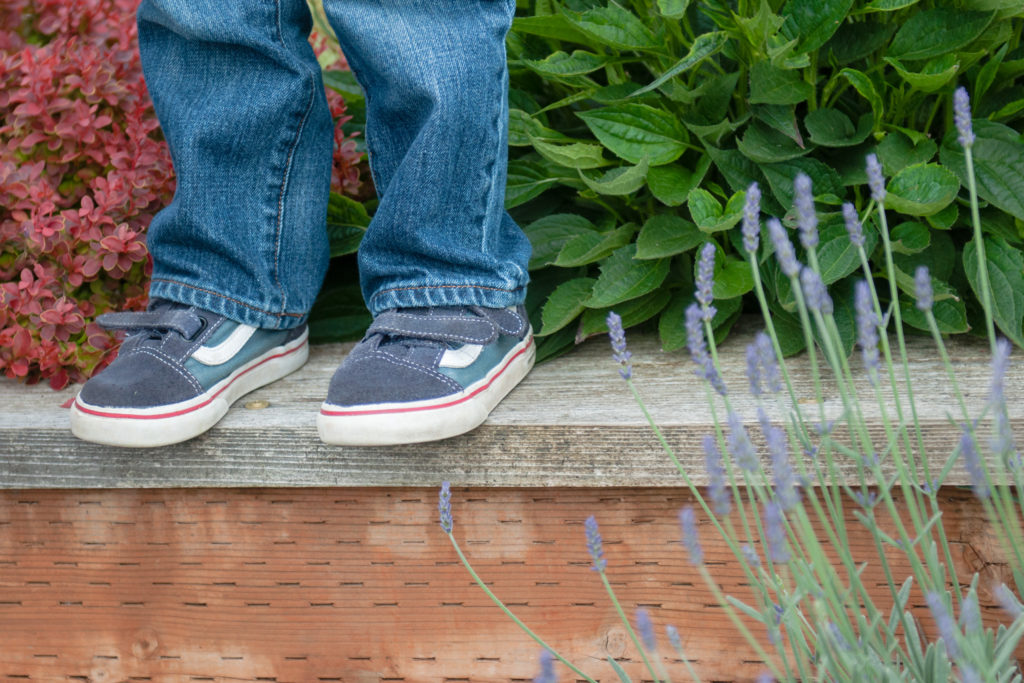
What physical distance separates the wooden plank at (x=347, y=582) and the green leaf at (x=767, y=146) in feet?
1.95

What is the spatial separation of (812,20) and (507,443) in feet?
2.60

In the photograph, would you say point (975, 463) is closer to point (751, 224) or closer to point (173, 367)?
point (751, 224)

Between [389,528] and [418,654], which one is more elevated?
[389,528]

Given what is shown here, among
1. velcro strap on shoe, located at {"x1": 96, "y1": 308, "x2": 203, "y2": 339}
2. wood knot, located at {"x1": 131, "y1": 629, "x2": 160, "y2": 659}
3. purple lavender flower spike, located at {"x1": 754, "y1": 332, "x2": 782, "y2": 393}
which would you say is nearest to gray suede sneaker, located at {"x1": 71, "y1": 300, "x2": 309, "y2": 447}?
velcro strap on shoe, located at {"x1": 96, "y1": 308, "x2": 203, "y2": 339}

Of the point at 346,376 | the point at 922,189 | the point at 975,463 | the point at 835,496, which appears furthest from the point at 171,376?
the point at 922,189

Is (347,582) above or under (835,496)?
under

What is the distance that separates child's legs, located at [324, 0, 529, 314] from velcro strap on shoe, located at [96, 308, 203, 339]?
275mm

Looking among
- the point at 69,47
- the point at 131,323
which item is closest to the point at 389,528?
the point at 131,323

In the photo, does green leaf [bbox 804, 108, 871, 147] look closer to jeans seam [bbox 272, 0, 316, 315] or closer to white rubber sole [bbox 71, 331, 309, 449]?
jeans seam [bbox 272, 0, 316, 315]

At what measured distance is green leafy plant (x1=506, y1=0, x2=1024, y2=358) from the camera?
1.34m

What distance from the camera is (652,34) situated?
1.43m

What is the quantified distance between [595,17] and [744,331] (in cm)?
61

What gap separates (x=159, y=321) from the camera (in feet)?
4.46

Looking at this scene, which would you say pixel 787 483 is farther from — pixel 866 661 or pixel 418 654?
pixel 418 654
